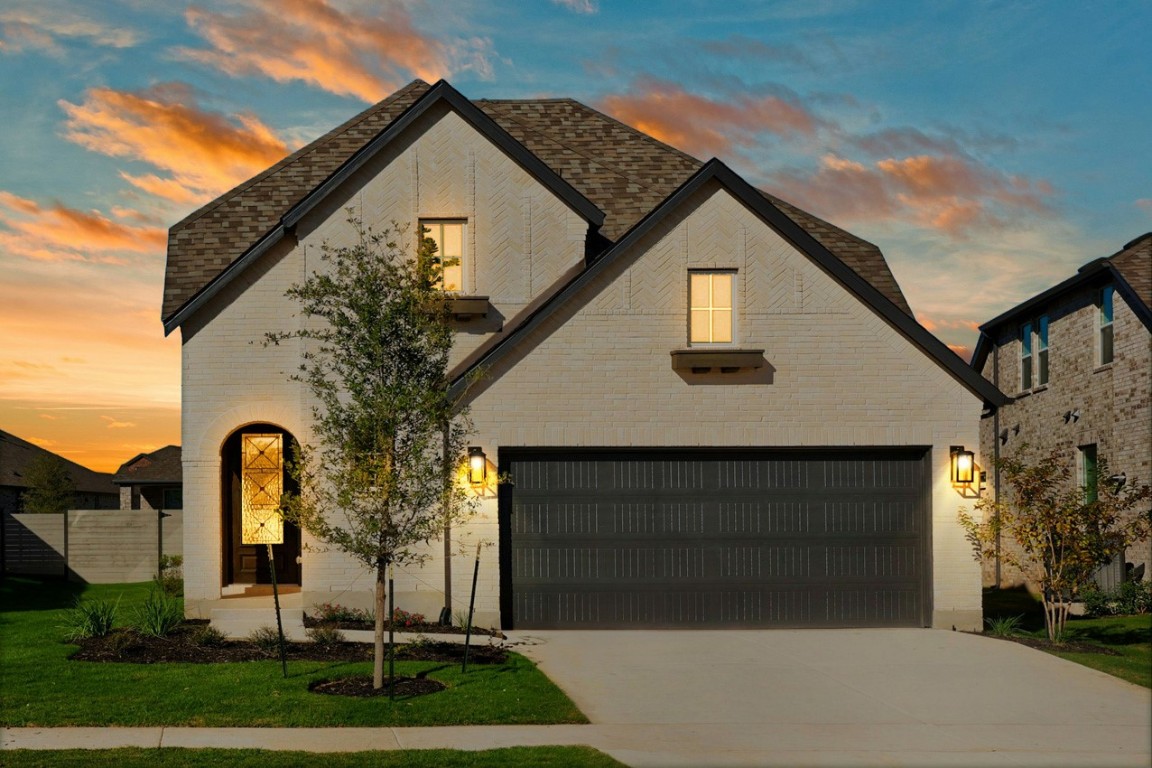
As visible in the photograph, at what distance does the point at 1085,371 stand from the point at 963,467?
9.02 metres

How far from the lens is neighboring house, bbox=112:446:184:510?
4412 cm

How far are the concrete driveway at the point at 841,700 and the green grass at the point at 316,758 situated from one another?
2.02 feet

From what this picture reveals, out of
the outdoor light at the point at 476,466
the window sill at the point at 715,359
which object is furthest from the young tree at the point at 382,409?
the window sill at the point at 715,359

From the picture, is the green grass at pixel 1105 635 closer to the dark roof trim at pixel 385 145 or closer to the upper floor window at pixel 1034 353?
the upper floor window at pixel 1034 353

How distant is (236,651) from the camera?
15.2m

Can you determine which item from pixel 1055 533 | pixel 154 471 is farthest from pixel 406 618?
pixel 154 471

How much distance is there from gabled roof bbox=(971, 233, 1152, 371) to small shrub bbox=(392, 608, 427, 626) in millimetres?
13951

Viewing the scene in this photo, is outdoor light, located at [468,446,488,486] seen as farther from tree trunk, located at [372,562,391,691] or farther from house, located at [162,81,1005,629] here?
tree trunk, located at [372,562,391,691]

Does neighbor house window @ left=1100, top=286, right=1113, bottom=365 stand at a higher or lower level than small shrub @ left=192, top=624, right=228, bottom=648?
higher

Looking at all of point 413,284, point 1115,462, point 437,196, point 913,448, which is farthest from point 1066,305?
point 413,284

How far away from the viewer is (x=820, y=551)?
18422 mm

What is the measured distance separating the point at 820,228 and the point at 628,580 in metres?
9.22

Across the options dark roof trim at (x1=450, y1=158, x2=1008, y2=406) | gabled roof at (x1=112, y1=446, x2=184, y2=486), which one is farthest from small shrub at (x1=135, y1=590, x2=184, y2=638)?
gabled roof at (x1=112, y1=446, x2=184, y2=486)

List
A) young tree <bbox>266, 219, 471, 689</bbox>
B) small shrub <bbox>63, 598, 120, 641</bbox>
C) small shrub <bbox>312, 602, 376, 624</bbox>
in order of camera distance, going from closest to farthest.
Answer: young tree <bbox>266, 219, 471, 689</bbox>
small shrub <bbox>63, 598, 120, 641</bbox>
small shrub <bbox>312, 602, 376, 624</bbox>
